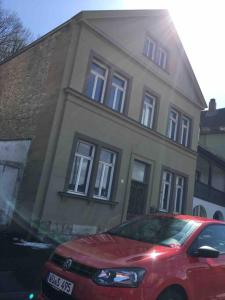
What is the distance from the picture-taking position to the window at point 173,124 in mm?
19328

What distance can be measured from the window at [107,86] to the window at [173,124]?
3940mm

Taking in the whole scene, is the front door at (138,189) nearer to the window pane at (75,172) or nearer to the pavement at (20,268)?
the window pane at (75,172)

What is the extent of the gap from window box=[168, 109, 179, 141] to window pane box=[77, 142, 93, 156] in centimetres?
600

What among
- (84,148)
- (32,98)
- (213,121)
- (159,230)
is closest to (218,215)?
(213,121)

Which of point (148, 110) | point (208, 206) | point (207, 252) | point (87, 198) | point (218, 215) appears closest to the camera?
point (207, 252)

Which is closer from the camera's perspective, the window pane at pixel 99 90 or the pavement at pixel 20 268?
the pavement at pixel 20 268

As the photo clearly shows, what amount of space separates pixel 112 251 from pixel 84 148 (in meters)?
9.53

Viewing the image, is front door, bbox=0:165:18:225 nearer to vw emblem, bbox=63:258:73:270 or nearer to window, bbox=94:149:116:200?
window, bbox=94:149:116:200

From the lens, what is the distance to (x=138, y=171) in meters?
16.9

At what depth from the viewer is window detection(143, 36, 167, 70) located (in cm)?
1819

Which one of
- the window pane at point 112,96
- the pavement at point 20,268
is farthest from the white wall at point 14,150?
the pavement at point 20,268

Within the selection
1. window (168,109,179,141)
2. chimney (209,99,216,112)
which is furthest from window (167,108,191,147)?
chimney (209,99,216,112)

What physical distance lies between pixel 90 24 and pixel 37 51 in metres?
2.95

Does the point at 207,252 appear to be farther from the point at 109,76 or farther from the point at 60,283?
the point at 109,76
